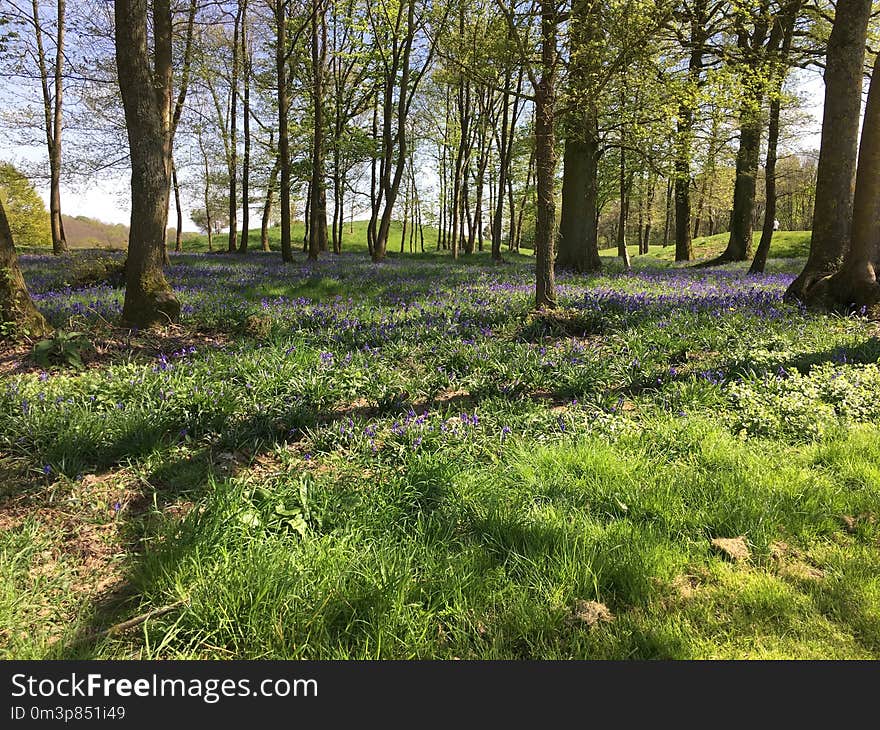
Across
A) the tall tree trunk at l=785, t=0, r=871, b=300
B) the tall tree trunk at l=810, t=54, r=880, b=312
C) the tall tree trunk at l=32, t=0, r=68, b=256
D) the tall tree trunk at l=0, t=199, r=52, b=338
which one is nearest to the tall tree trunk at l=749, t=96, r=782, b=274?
the tall tree trunk at l=785, t=0, r=871, b=300

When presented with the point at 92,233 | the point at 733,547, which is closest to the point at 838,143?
the point at 733,547

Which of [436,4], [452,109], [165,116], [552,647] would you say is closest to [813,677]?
[552,647]

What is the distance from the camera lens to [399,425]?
166 inches

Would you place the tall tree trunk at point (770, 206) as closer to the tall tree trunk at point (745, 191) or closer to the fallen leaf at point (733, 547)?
the tall tree trunk at point (745, 191)

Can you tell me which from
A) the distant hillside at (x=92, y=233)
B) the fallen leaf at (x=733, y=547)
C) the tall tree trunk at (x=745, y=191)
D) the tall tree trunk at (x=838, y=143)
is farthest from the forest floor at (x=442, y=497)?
the tall tree trunk at (x=745, y=191)

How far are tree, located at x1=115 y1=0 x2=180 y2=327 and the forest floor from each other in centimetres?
64

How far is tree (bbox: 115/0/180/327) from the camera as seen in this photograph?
256 inches

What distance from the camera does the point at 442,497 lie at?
312 centimetres

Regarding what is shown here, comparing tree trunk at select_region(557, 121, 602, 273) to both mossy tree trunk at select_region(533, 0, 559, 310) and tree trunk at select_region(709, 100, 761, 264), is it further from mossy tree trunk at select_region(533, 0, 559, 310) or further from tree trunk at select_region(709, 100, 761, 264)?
tree trunk at select_region(709, 100, 761, 264)

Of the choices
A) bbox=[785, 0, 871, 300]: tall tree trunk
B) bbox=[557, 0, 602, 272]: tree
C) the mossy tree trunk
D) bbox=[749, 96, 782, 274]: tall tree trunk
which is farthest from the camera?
bbox=[749, 96, 782, 274]: tall tree trunk

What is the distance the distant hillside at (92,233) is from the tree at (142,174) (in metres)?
8.85

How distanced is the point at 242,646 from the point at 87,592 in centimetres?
106

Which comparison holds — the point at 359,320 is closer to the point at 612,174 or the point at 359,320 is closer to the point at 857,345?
the point at 857,345

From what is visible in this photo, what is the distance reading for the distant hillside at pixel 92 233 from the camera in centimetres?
1752
